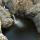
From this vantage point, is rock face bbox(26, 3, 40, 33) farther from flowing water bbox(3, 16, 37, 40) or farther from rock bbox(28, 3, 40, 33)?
flowing water bbox(3, 16, 37, 40)

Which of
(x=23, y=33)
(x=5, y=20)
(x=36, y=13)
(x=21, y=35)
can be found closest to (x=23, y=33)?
(x=23, y=33)

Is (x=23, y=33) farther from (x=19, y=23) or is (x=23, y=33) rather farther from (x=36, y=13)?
(x=36, y=13)

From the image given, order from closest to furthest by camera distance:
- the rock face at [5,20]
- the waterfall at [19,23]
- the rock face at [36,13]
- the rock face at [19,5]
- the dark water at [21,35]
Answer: the dark water at [21,35] → the rock face at [5,20] → the rock face at [36,13] → the waterfall at [19,23] → the rock face at [19,5]

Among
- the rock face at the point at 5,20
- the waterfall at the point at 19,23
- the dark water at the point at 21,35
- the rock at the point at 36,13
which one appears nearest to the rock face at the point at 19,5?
the rock at the point at 36,13

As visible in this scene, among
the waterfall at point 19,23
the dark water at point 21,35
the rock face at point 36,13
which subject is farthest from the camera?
the waterfall at point 19,23

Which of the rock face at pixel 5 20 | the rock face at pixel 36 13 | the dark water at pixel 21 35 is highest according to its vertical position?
the rock face at pixel 36 13

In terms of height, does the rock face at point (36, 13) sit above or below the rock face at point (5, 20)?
above

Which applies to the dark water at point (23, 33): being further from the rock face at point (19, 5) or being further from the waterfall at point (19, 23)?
the rock face at point (19, 5)

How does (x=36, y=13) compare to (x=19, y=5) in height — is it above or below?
below

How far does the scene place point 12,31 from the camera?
4.99m

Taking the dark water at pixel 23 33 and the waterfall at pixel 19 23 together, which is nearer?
the dark water at pixel 23 33

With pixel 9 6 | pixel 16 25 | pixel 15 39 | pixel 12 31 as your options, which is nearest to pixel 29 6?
pixel 9 6

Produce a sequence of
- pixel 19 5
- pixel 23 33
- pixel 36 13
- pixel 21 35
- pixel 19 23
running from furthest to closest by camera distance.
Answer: pixel 19 5, pixel 36 13, pixel 19 23, pixel 23 33, pixel 21 35

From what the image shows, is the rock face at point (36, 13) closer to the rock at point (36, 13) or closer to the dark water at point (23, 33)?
the rock at point (36, 13)
